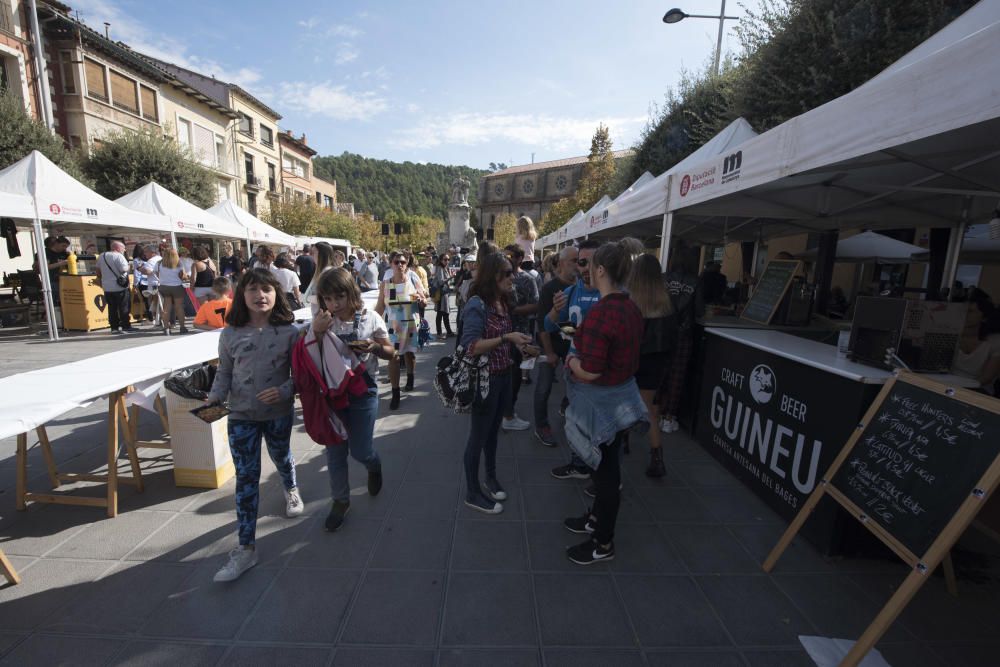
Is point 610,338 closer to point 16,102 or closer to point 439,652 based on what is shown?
point 439,652

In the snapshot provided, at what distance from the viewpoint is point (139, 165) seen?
1777cm

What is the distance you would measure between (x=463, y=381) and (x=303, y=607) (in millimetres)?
1433

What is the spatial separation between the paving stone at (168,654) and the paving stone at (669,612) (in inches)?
77.0

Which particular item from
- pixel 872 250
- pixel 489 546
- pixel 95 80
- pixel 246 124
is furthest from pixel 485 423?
pixel 246 124

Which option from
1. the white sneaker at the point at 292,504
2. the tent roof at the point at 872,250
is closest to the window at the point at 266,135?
the tent roof at the point at 872,250

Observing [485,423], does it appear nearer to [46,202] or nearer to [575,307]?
[575,307]

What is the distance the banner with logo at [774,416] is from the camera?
8.79 ft

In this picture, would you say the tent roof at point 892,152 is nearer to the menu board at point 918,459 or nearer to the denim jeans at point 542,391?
the menu board at point 918,459

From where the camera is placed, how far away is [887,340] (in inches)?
104

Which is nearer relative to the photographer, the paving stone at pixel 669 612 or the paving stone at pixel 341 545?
the paving stone at pixel 669 612

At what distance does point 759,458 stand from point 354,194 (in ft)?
299

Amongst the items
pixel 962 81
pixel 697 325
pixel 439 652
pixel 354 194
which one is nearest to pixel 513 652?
pixel 439 652

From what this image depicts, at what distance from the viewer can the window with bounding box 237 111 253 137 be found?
100 ft

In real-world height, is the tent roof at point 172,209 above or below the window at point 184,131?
below
